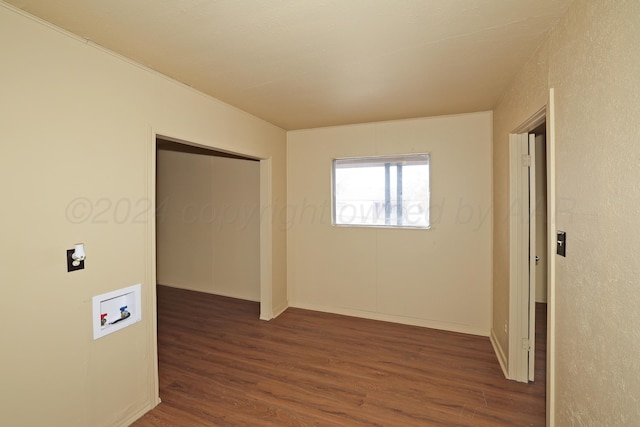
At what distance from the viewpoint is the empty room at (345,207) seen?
4.58ft

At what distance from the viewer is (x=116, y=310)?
205 cm

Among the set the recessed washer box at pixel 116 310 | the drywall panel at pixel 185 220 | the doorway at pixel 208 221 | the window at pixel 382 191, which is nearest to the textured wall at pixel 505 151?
the window at pixel 382 191

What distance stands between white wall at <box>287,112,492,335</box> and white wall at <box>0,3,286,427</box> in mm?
2142

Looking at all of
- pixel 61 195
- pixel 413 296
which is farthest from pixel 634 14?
pixel 413 296

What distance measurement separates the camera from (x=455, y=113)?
3447mm

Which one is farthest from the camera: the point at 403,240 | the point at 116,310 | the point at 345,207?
the point at 345,207

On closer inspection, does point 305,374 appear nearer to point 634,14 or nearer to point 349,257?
point 349,257

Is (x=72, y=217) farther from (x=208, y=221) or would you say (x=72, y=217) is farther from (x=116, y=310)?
(x=208, y=221)

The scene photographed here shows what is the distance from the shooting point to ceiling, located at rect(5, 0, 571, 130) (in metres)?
1.53

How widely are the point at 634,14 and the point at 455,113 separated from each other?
251cm

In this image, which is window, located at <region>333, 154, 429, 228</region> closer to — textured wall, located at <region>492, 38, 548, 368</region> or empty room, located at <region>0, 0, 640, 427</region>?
empty room, located at <region>0, 0, 640, 427</region>

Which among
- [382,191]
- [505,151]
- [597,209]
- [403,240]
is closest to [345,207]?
[382,191]

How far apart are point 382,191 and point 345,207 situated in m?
0.56

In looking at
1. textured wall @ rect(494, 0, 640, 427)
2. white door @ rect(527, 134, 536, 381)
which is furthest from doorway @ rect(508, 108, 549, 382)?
textured wall @ rect(494, 0, 640, 427)
